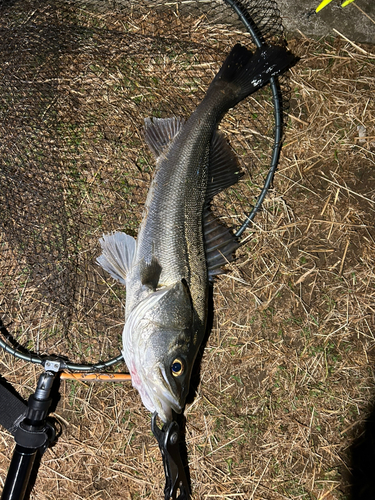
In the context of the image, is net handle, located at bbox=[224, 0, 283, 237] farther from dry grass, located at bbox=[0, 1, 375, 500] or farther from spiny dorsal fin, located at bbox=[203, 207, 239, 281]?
dry grass, located at bbox=[0, 1, 375, 500]

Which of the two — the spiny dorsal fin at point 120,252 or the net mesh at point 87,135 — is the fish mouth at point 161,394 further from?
the net mesh at point 87,135

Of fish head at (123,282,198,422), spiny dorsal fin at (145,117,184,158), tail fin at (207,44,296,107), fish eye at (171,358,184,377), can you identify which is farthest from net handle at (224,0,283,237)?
fish eye at (171,358,184,377)

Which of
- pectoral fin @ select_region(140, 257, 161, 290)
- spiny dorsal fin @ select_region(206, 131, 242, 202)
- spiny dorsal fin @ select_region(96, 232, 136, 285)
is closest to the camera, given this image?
pectoral fin @ select_region(140, 257, 161, 290)

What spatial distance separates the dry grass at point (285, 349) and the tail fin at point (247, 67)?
1.70ft

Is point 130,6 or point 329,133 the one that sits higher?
point 130,6

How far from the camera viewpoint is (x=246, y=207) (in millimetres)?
3162

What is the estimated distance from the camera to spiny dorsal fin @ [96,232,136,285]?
261 centimetres

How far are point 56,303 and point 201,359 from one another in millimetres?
1240

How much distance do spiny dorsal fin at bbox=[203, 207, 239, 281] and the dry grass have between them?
421 millimetres

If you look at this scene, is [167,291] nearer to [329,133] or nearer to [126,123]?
[126,123]

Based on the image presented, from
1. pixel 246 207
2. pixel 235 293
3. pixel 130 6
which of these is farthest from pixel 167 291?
pixel 130 6

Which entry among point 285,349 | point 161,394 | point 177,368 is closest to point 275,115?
point 285,349

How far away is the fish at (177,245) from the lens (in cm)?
223

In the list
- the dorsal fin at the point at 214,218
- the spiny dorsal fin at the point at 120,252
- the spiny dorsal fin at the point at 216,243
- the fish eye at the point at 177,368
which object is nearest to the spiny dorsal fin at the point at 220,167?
the dorsal fin at the point at 214,218
